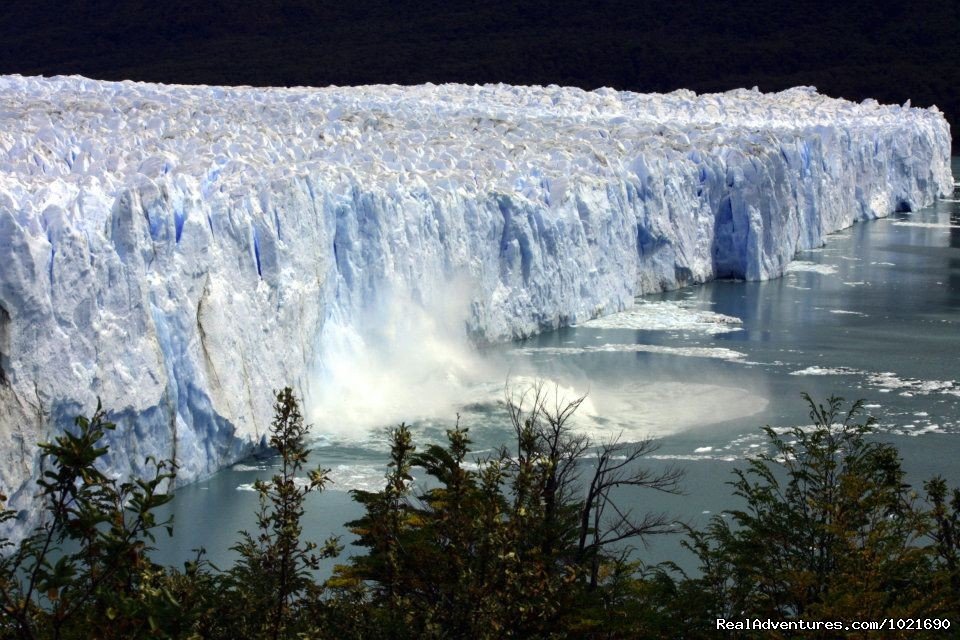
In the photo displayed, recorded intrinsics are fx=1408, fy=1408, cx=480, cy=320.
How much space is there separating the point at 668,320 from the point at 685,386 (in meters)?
3.10

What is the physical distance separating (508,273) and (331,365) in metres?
3.23

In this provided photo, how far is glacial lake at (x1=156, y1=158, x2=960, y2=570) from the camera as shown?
30.2 ft

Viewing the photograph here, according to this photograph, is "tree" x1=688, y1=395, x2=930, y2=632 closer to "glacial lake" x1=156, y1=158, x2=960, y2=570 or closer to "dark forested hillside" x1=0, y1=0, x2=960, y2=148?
"glacial lake" x1=156, y1=158, x2=960, y2=570

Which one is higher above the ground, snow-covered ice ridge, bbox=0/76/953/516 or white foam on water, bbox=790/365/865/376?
snow-covered ice ridge, bbox=0/76/953/516

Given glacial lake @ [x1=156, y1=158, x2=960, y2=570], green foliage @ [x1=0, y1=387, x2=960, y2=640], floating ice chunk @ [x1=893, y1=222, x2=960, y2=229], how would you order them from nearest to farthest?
1. green foliage @ [x1=0, y1=387, x2=960, y2=640]
2. glacial lake @ [x1=156, y1=158, x2=960, y2=570]
3. floating ice chunk @ [x1=893, y1=222, x2=960, y2=229]

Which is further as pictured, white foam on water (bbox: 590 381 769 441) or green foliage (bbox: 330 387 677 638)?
white foam on water (bbox: 590 381 769 441)

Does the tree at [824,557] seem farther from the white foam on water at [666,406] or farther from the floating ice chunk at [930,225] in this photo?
the floating ice chunk at [930,225]

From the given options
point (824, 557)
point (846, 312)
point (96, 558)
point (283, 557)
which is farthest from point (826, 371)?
point (96, 558)

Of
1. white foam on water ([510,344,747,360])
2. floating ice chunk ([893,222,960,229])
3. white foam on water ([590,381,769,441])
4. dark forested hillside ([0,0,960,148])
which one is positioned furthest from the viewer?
dark forested hillside ([0,0,960,148])

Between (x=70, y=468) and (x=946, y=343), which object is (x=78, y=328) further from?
(x=946, y=343)

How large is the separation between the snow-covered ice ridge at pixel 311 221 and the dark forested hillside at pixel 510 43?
2101 centimetres

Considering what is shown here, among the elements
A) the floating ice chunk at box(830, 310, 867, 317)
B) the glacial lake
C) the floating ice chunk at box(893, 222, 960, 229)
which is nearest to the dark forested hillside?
the floating ice chunk at box(893, 222, 960, 229)

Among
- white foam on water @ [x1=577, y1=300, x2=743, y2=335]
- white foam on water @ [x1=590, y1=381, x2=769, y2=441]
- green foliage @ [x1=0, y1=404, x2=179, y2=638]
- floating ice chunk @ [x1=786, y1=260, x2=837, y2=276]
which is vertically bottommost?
white foam on water @ [x1=590, y1=381, x2=769, y2=441]

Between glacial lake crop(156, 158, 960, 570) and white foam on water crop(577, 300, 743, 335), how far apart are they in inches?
1.3
